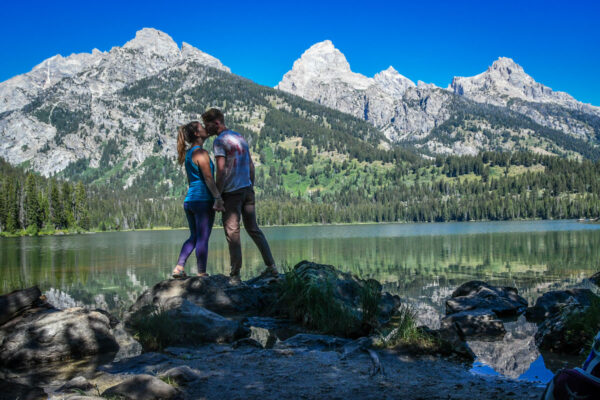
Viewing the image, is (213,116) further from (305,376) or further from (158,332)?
(305,376)

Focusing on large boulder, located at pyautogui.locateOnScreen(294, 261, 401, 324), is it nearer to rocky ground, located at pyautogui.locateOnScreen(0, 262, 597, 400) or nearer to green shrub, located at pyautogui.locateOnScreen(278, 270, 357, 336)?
rocky ground, located at pyautogui.locateOnScreen(0, 262, 597, 400)

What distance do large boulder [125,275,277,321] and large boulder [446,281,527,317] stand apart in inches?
215

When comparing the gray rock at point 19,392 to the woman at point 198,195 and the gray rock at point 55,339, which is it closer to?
the gray rock at point 55,339

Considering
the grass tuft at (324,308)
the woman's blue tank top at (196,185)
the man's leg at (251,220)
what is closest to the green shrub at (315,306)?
the grass tuft at (324,308)

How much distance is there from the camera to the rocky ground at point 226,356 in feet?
15.7

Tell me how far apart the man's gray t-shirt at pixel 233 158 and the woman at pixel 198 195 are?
39 cm

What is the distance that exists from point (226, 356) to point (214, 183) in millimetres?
5080

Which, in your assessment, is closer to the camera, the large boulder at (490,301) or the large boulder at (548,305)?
the large boulder at (548,305)

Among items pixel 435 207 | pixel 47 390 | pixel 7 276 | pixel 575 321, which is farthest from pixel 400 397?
pixel 435 207

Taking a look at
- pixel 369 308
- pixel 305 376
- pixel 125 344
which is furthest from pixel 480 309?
pixel 125 344

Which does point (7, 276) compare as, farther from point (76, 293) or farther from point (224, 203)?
point (224, 203)

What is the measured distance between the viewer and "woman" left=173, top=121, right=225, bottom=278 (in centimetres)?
1052

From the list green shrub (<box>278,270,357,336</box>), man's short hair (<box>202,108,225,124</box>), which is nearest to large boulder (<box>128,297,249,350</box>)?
green shrub (<box>278,270,357,336</box>)

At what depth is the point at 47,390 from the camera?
5.10 metres
